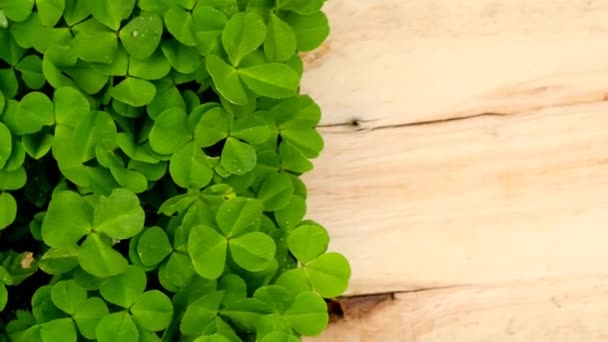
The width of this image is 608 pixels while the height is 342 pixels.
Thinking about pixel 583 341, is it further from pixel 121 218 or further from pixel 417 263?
pixel 121 218

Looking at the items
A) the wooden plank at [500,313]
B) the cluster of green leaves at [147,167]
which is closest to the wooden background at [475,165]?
the wooden plank at [500,313]

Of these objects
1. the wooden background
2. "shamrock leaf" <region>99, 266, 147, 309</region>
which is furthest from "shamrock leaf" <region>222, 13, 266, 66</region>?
the wooden background

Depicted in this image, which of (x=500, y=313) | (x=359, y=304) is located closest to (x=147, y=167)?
(x=359, y=304)

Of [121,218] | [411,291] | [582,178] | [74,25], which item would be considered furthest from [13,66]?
[582,178]

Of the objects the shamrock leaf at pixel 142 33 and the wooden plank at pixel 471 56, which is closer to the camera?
the shamrock leaf at pixel 142 33

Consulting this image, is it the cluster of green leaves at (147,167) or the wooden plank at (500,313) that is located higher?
the cluster of green leaves at (147,167)

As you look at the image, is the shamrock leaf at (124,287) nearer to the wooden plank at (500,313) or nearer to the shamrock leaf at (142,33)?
the shamrock leaf at (142,33)
